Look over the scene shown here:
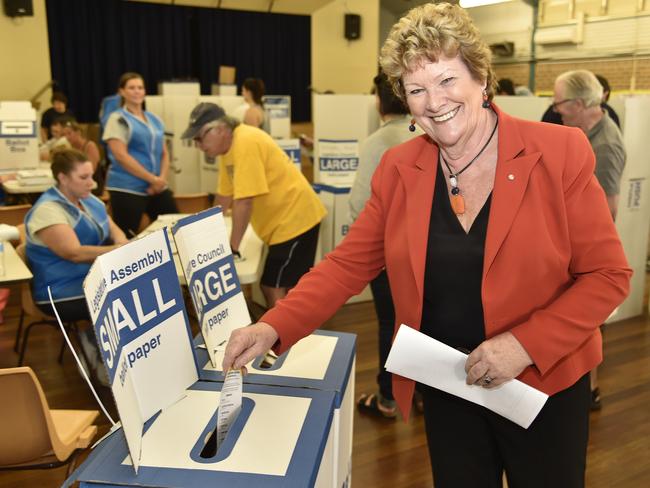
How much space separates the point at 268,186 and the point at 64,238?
3.40 feet

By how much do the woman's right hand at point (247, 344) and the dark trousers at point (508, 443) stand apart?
393 mm

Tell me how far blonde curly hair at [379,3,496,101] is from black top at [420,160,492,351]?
0.83 feet

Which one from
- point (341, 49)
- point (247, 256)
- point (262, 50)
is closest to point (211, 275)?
point (247, 256)

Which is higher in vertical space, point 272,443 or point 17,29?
point 17,29

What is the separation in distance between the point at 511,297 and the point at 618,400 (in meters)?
2.44

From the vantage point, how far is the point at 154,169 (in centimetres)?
438

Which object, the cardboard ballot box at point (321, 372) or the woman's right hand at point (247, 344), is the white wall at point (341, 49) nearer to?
the cardboard ballot box at point (321, 372)

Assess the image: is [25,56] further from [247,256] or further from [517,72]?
[517,72]

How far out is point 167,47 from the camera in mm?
10953

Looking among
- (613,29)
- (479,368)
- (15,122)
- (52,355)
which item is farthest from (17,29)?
(479,368)

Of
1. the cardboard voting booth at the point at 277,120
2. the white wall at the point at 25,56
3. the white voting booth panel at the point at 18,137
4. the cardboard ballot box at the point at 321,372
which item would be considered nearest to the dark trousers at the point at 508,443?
the cardboard ballot box at the point at 321,372

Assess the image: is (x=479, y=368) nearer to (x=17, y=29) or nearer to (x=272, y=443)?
(x=272, y=443)

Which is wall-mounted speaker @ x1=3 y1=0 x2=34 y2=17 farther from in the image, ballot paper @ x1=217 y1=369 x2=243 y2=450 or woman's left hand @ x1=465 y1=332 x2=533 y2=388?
woman's left hand @ x1=465 y1=332 x2=533 y2=388

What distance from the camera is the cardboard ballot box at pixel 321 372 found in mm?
1531
